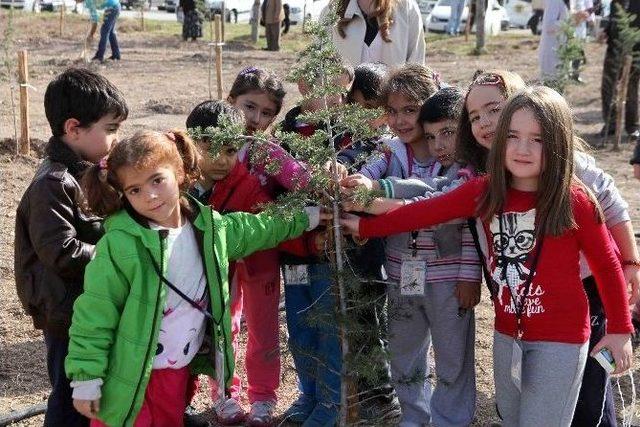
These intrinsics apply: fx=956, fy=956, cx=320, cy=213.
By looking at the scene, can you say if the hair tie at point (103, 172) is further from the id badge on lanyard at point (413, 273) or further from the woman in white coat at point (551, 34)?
the woman in white coat at point (551, 34)

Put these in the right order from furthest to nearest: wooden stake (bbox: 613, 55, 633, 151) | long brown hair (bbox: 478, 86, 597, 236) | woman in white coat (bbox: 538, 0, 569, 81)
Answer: woman in white coat (bbox: 538, 0, 569, 81), wooden stake (bbox: 613, 55, 633, 151), long brown hair (bbox: 478, 86, 597, 236)

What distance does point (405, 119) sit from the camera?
376 cm

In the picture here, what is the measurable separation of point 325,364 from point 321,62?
1056mm

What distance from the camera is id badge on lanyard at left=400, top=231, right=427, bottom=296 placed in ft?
12.0

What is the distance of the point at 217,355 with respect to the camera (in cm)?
334

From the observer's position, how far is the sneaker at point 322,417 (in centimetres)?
391

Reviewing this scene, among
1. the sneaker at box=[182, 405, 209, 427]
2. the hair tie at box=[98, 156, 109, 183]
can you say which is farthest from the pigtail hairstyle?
the sneaker at box=[182, 405, 209, 427]

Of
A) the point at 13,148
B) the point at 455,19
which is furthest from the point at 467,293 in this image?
the point at 455,19

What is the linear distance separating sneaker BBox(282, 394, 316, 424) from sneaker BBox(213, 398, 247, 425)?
19cm

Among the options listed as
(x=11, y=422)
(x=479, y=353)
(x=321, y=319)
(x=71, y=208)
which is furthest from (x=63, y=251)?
(x=479, y=353)

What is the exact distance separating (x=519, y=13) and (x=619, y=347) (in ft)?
103

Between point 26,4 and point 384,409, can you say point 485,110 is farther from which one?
point 26,4

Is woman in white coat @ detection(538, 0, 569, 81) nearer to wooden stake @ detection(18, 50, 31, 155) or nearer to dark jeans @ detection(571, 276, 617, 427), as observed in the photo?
wooden stake @ detection(18, 50, 31, 155)

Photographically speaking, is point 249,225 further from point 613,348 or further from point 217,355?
point 613,348
